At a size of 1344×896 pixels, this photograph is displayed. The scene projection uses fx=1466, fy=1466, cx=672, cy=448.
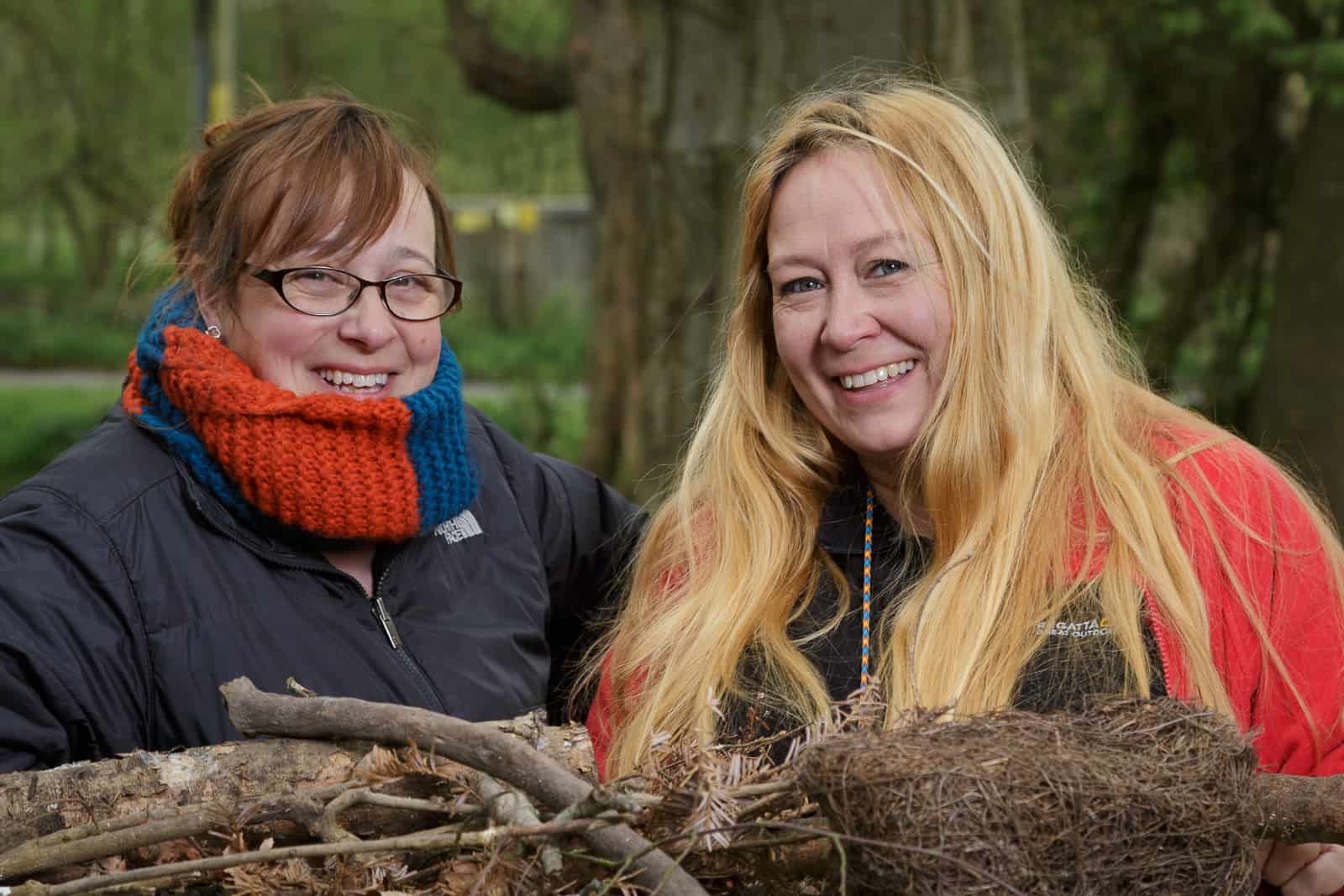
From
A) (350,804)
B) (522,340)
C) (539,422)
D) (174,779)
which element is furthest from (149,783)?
(522,340)

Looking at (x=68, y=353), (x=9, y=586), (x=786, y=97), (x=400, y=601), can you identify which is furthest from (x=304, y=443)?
(x=68, y=353)

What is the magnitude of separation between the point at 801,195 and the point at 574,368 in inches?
590

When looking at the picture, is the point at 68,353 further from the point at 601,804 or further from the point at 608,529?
the point at 601,804

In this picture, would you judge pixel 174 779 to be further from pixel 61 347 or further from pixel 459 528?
pixel 61 347

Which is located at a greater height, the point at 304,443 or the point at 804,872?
the point at 304,443

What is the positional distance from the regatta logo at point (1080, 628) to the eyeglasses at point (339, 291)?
128cm

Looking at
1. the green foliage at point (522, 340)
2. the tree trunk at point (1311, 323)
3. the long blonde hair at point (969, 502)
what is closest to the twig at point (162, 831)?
the long blonde hair at point (969, 502)

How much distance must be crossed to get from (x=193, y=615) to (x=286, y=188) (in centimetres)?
79

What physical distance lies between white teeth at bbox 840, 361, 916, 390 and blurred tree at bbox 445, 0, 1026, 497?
190 cm

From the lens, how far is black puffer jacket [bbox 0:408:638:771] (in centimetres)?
229

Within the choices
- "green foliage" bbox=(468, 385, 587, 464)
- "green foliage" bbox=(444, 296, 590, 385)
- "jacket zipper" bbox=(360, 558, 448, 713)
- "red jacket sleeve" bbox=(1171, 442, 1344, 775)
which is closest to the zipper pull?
"jacket zipper" bbox=(360, 558, 448, 713)

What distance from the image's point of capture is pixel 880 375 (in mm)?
2613

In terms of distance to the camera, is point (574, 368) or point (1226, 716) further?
point (574, 368)

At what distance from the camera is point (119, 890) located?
1626mm
